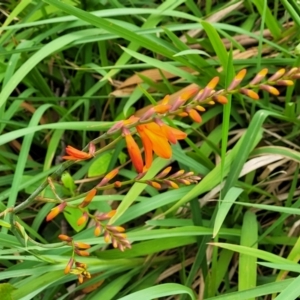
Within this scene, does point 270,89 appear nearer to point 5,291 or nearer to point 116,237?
point 116,237

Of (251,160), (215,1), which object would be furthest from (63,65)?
(251,160)

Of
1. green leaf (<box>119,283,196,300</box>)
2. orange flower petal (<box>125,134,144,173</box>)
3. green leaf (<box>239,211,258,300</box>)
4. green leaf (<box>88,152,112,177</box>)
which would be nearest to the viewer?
orange flower petal (<box>125,134,144,173</box>)

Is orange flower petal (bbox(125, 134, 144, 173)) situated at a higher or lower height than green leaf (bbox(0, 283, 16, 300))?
higher

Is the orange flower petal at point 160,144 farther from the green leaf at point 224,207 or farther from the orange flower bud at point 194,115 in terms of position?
the green leaf at point 224,207

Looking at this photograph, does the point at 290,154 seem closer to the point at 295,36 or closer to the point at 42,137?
the point at 295,36

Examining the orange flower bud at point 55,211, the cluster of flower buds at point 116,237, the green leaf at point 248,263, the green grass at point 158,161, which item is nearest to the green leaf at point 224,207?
the green grass at point 158,161

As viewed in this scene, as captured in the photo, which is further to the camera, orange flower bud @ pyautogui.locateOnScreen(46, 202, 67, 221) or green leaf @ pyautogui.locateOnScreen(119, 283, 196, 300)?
green leaf @ pyautogui.locateOnScreen(119, 283, 196, 300)

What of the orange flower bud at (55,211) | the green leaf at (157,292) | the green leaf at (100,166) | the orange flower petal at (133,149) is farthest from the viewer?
the green leaf at (100,166)

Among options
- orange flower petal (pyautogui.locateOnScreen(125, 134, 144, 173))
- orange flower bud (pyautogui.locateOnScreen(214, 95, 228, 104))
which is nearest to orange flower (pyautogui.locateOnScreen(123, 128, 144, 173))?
orange flower petal (pyautogui.locateOnScreen(125, 134, 144, 173))

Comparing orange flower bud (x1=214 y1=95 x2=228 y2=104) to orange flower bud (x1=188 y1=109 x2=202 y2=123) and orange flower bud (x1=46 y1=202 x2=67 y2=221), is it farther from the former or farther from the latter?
orange flower bud (x1=46 y1=202 x2=67 y2=221)
